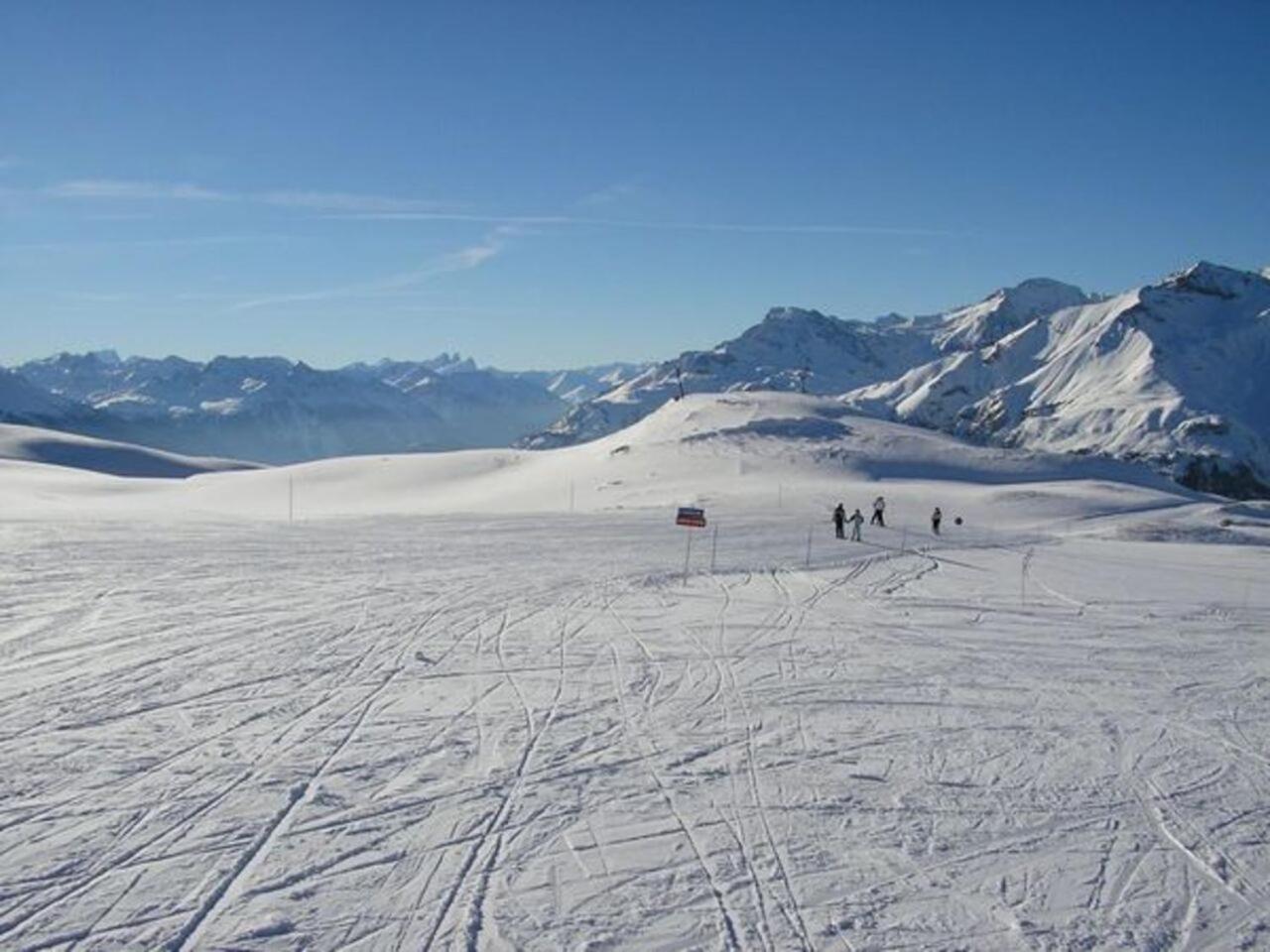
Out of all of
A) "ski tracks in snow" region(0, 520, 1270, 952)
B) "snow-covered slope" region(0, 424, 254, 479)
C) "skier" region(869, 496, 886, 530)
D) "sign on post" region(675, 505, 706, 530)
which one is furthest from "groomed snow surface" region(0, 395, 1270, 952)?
"snow-covered slope" region(0, 424, 254, 479)

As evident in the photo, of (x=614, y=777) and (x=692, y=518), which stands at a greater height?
(x=692, y=518)

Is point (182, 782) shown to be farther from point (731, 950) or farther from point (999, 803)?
point (999, 803)

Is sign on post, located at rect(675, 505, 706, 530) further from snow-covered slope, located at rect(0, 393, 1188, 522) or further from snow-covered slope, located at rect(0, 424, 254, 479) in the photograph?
snow-covered slope, located at rect(0, 424, 254, 479)

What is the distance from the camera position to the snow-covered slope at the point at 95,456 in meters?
173

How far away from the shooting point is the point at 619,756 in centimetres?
1080

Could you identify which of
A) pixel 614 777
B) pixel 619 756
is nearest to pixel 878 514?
pixel 619 756

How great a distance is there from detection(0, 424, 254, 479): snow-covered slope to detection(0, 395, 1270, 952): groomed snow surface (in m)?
166

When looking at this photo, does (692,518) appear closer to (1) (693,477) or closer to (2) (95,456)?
(1) (693,477)

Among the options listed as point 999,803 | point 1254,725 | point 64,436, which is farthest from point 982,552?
point 64,436

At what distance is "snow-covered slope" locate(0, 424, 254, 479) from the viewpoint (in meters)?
173

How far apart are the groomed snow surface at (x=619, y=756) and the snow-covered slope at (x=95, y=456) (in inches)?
6537

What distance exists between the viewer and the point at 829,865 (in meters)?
8.41

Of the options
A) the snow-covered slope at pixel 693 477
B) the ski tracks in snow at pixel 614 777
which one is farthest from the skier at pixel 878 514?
the ski tracks in snow at pixel 614 777

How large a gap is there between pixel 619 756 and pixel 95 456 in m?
197
